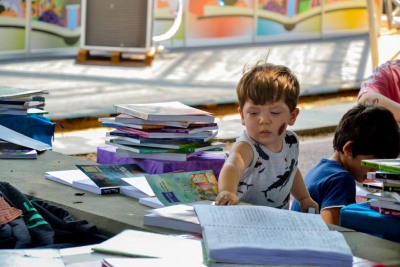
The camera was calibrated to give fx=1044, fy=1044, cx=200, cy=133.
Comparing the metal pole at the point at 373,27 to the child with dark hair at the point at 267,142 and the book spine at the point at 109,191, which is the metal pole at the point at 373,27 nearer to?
the child with dark hair at the point at 267,142

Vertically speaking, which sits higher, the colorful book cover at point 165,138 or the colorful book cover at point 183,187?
the colorful book cover at point 165,138

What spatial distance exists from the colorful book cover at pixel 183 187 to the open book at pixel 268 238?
1.74 feet

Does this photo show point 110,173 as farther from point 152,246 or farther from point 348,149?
point 152,246

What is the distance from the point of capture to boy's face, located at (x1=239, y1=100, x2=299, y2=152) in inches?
162

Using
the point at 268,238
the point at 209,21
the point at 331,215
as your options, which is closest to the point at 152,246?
the point at 268,238

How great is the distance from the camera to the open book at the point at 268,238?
3027 millimetres

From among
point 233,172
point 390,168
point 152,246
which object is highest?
point 390,168

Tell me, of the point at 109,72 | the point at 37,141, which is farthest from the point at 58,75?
the point at 37,141

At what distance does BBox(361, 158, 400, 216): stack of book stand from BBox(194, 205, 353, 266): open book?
35cm

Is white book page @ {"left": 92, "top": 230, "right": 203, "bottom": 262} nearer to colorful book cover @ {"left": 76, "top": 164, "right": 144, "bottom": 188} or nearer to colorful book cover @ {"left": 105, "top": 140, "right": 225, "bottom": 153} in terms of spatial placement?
colorful book cover @ {"left": 76, "top": 164, "right": 144, "bottom": 188}

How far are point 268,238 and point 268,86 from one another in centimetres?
107

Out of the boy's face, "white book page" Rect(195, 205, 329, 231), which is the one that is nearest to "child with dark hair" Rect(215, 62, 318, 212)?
the boy's face

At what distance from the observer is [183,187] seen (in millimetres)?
4062

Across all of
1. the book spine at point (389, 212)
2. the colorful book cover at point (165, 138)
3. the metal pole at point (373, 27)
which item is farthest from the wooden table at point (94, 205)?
the metal pole at point (373, 27)
